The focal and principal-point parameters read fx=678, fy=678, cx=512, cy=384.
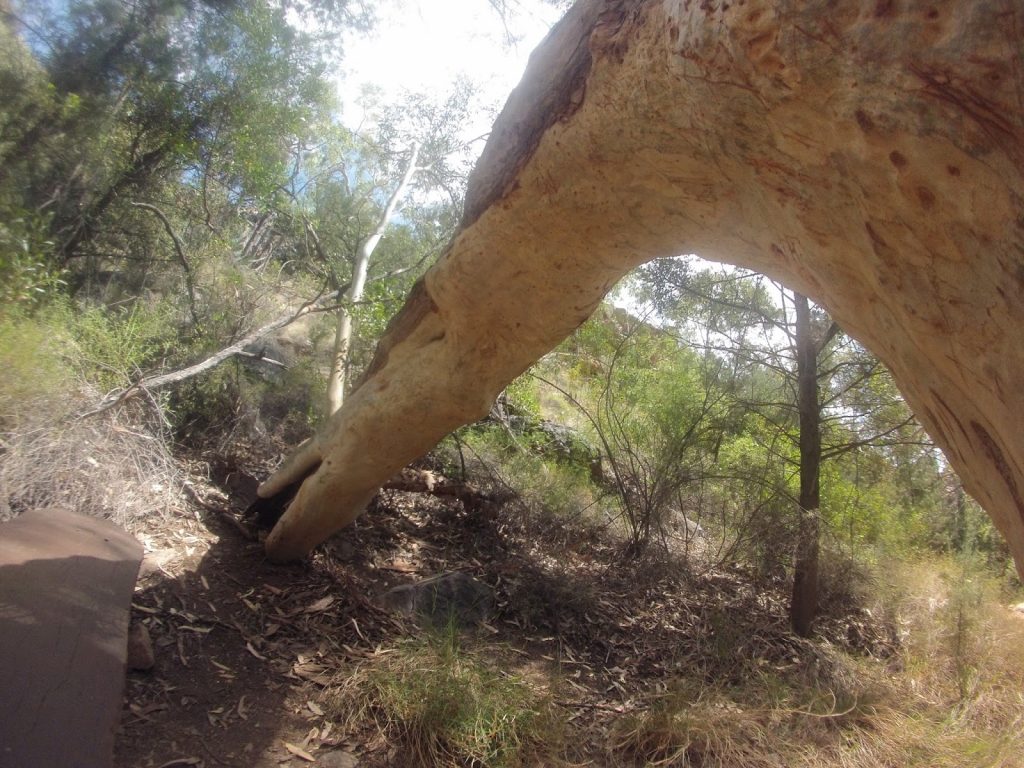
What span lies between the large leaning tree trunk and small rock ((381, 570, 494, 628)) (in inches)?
94.8

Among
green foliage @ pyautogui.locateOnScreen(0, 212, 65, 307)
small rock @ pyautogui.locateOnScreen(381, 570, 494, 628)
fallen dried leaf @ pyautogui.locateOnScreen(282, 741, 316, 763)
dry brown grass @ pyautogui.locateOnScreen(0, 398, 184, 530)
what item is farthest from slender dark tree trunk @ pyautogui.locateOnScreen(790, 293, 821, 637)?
green foliage @ pyautogui.locateOnScreen(0, 212, 65, 307)

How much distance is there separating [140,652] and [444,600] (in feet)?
6.66

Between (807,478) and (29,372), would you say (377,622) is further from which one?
(807,478)

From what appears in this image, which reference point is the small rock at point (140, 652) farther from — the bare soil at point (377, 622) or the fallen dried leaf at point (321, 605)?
the fallen dried leaf at point (321, 605)

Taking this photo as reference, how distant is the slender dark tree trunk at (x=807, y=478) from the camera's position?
568cm

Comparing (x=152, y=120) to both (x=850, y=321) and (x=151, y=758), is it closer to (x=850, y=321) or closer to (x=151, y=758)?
(x=151, y=758)

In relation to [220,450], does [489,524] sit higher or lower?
higher

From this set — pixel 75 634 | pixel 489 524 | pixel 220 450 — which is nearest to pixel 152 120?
pixel 220 450

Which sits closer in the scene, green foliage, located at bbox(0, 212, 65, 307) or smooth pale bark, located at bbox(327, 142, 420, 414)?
green foliage, located at bbox(0, 212, 65, 307)

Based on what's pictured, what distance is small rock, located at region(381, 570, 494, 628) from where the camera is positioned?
477 cm

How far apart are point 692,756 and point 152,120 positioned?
339 inches

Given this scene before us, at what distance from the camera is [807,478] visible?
5.80 metres

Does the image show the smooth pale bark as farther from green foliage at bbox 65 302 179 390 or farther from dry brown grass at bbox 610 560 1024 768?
dry brown grass at bbox 610 560 1024 768

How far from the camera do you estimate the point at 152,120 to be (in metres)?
8.10
